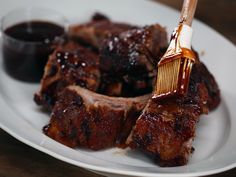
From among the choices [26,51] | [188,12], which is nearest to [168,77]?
[188,12]

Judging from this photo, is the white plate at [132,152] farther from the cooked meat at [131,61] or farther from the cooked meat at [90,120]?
the cooked meat at [131,61]

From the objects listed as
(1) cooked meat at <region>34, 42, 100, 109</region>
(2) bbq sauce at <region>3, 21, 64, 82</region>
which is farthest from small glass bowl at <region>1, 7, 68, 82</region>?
(1) cooked meat at <region>34, 42, 100, 109</region>

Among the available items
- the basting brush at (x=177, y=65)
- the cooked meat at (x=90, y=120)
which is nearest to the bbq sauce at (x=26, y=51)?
the cooked meat at (x=90, y=120)

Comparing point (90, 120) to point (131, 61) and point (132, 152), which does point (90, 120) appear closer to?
point (132, 152)

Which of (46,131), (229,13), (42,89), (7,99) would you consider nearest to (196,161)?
(46,131)

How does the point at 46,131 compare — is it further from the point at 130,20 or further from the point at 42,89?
the point at 130,20

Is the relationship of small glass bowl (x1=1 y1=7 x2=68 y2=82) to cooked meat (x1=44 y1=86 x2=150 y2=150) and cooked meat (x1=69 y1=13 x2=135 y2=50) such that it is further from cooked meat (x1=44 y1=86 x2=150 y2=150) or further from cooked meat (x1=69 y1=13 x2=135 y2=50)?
cooked meat (x1=44 y1=86 x2=150 y2=150)

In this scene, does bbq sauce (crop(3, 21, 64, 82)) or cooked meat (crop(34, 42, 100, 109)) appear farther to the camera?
bbq sauce (crop(3, 21, 64, 82))
